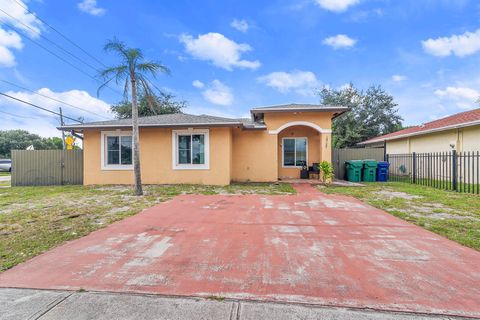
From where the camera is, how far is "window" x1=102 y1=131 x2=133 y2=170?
1172 centimetres

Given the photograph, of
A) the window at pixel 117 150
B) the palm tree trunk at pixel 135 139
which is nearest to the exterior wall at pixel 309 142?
the palm tree trunk at pixel 135 139

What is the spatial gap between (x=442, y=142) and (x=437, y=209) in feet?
30.4

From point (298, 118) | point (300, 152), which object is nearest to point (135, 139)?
point (298, 118)

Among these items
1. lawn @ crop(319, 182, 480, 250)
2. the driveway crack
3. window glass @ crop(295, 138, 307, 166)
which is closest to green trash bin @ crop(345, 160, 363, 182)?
window glass @ crop(295, 138, 307, 166)

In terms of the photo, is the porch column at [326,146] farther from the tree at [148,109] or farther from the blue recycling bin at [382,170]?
the tree at [148,109]

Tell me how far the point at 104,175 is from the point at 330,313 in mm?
12248

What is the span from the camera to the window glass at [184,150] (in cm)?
1151

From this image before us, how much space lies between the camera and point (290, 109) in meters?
11.4

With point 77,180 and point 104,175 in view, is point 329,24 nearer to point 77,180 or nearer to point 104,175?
point 104,175

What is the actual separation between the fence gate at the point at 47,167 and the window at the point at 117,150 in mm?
2075

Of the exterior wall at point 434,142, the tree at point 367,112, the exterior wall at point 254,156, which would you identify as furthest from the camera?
the tree at point 367,112

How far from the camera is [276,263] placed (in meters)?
3.33

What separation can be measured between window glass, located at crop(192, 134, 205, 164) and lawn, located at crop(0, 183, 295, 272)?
5.35ft

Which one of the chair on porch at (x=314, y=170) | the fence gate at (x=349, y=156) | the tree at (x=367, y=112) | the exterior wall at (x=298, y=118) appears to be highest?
the tree at (x=367, y=112)
